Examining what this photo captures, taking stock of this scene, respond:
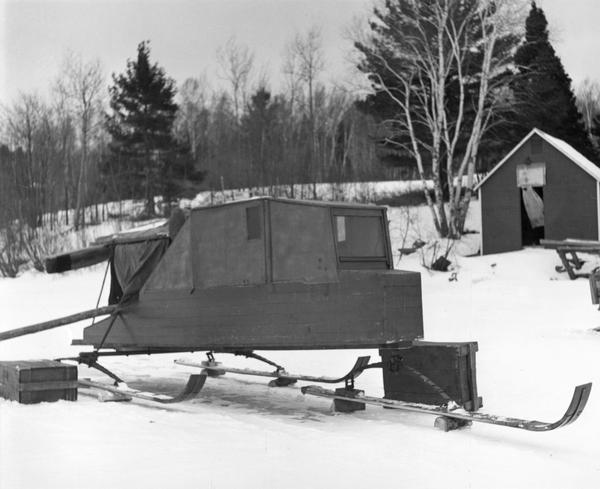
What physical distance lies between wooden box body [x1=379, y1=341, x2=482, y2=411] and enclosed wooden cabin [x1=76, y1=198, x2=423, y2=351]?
0.62 metres

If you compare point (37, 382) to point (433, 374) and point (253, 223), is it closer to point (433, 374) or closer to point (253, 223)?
point (253, 223)

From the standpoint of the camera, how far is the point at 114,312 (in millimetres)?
9742

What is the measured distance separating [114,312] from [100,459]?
4.32 metres

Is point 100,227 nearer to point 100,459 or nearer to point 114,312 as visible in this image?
point 114,312

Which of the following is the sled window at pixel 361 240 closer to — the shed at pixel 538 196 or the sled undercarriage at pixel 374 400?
the sled undercarriage at pixel 374 400

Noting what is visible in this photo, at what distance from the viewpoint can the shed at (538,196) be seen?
2770 centimetres

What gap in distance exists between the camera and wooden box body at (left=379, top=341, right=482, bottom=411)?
8.16 metres

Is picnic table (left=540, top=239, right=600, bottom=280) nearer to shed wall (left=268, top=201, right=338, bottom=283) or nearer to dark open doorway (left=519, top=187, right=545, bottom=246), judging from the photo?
dark open doorway (left=519, top=187, right=545, bottom=246)

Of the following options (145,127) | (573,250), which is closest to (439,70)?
(573,250)

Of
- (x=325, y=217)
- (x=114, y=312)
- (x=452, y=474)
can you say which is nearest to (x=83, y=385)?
(x=114, y=312)

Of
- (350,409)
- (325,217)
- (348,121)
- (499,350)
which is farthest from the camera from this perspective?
(348,121)

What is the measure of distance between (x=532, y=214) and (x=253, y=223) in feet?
82.2

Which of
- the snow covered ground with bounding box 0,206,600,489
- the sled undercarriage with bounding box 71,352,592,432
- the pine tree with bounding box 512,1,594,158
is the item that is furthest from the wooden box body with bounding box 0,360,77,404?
the pine tree with bounding box 512,1,594,158

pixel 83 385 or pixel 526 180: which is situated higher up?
pixel 526 180
